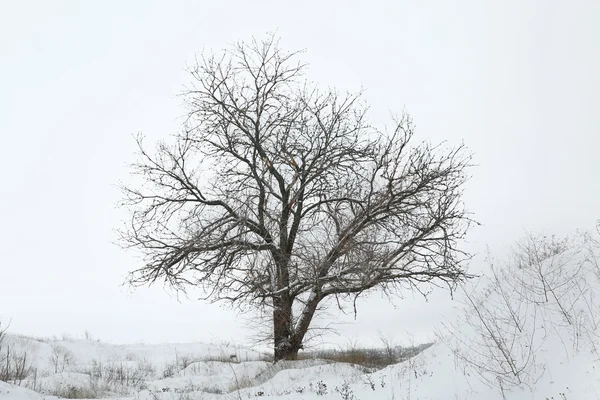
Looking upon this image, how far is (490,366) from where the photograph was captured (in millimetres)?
7762

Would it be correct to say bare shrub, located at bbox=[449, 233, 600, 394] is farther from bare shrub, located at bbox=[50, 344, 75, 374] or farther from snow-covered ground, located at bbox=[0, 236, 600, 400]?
bare shrub, located at bbox=[50, 344, 75, 374]

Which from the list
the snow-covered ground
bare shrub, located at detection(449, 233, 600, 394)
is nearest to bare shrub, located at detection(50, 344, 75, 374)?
the snow-covered ground

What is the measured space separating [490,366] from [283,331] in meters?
7.33

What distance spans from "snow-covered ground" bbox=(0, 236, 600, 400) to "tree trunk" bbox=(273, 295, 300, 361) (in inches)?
48.7

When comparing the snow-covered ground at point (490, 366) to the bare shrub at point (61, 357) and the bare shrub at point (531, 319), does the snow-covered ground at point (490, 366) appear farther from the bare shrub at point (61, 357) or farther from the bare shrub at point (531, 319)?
the bare shrub at point (61, 357)

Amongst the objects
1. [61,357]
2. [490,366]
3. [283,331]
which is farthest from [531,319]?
[61,357]

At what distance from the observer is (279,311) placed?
1385 centimetres

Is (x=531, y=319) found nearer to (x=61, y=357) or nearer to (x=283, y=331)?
(x=283, y=331)

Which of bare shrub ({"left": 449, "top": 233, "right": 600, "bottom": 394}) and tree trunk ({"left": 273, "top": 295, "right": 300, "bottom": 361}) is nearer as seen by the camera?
bare shrub ({"left": 449, "top": 233, "right": 600, "bottom": 394})

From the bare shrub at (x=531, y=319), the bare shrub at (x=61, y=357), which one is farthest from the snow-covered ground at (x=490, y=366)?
the bare shrub at (x=61, y=357)

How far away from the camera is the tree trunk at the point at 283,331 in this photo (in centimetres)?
1382

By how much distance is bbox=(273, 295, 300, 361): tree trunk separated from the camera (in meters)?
13.8

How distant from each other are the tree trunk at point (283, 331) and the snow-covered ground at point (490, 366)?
4.06 feet

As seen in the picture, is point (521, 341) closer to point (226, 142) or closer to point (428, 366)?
point (428, 366)
